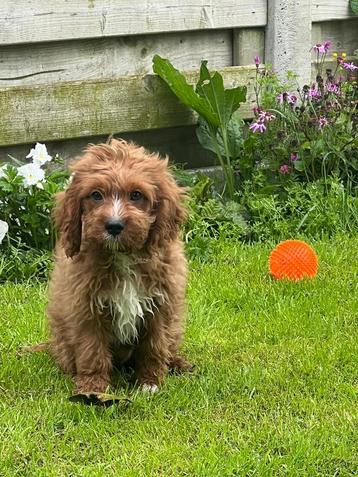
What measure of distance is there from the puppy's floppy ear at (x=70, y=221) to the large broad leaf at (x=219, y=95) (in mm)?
2807

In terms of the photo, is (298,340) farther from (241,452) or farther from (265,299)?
(241,452)

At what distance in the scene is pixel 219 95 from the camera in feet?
22.4

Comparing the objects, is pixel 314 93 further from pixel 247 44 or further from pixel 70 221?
pixel 70 221

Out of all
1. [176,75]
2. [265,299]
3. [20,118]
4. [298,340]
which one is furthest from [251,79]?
[298,340]

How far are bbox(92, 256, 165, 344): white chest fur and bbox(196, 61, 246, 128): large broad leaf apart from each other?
2.87 m

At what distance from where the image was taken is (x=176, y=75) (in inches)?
262

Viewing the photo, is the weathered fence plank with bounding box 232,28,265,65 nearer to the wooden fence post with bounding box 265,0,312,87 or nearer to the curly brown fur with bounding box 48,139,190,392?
the wooden fence post with bounding box 265,0,312,87

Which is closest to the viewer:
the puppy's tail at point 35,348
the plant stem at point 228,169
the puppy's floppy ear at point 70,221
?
the puppy's floppy ear at point 70,221

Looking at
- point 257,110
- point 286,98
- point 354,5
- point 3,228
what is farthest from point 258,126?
point 3,228

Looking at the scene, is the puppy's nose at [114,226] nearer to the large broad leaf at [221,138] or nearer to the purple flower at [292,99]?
the large broad leaf at [221,138]

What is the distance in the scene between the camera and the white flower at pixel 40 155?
6020 millimetres

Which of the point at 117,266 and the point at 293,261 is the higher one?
the point at 117,266

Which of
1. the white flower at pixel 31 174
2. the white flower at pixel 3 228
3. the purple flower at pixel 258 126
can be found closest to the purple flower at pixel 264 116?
the purple flower at pixel 258 126

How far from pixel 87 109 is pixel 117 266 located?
8.61 ft
